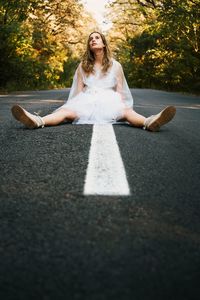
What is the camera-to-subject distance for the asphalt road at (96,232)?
1352mm

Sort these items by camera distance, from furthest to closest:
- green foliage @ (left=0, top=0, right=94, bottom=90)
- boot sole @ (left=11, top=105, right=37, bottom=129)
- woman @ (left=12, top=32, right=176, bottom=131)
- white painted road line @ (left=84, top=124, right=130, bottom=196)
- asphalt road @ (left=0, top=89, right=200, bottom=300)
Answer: green foliage @ (left=0, top=0, right=94, bottom=90)
woman @ (left=12, top=32, right=176, bottom=131)
boot sole @ (left=11, top=105, right=37, bottom=129)
white painted road line @ (left=84, top=124, right=130, bottom=196)
asphalt road @ (left=0, top=89, right=200, bottom=300)

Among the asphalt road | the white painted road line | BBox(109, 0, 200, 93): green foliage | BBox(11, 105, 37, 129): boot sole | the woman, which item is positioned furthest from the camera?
BBox(109, 0, 200, 93): green foliage

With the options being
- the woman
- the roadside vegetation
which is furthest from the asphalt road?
the roadside vegetation

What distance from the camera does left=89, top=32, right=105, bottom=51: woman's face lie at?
568 centimetres

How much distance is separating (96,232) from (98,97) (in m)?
3.86

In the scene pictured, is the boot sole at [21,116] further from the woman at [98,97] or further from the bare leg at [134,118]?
the bare leg at [134,118]

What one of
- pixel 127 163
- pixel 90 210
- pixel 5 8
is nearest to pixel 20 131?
pixel 127 163

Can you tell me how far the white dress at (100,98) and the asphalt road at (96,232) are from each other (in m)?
2.05

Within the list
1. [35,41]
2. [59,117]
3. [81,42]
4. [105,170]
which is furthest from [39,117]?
[81,42]

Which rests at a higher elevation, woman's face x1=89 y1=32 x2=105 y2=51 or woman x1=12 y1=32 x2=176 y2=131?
woman's face x1=89 y1=32 x2=105 y2=51

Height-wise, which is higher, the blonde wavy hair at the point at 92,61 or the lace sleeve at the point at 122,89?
the blonde wavy hair at the point at 92,61

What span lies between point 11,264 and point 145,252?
0.48m

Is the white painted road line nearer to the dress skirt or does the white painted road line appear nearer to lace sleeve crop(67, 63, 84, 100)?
the dress skirt

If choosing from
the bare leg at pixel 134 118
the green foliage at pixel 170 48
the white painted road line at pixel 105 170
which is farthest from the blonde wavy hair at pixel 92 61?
the green foliage at pixel 170 48
